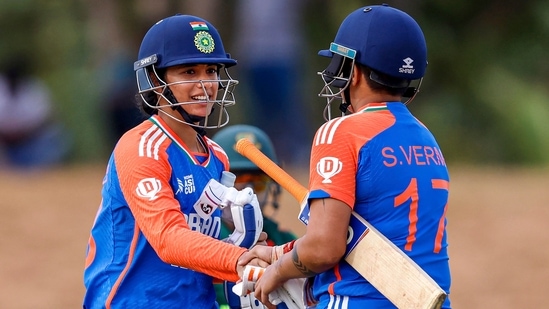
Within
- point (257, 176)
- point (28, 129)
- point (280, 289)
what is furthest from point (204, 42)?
point (28, 129)

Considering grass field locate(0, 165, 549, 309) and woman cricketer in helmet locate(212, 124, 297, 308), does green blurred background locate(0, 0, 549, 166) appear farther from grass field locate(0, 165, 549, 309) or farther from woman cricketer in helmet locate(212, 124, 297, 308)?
woman cricketer in helmet locate(212, 124, 297, 308)

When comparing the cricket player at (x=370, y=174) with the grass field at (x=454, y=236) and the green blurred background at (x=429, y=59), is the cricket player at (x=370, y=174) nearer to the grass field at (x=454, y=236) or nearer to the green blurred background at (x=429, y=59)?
the grass field at (x=454, y=236)

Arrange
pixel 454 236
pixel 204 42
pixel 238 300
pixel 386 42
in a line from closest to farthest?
1. pixel 386 42
2. pixel 204 42
3. pixel 238 300
4. pixel 454 236

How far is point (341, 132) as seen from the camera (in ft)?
13.7

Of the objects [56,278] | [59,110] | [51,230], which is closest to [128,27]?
[59,110]

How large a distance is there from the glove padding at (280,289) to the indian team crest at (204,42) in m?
1.00

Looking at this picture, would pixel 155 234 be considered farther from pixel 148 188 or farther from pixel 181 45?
pixel 181 45

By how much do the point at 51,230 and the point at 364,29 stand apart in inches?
274

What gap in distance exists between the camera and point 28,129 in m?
12.7

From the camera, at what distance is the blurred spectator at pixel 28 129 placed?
12.7 metres

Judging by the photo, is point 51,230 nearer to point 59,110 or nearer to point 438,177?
point 59,110

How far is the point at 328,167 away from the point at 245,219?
0.74 meters

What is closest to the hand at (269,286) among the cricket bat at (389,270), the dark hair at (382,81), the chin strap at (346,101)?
the cricket bat at (389,270)

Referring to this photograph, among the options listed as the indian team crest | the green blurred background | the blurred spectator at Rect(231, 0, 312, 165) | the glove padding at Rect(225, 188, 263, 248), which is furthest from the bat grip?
the green blurred background
